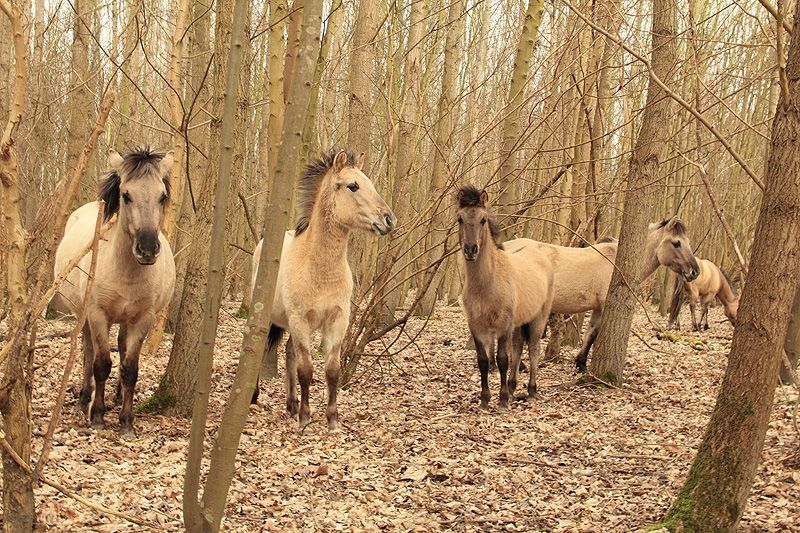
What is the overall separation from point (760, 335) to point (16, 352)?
352cm

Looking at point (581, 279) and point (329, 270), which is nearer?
point (329, 270)

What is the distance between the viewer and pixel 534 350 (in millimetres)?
9055

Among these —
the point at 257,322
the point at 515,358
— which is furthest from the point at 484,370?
the point at 257,322

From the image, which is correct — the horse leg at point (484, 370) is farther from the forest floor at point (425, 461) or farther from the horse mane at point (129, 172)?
the horse mane at point (129, 172)

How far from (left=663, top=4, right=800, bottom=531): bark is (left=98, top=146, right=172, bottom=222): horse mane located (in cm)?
444

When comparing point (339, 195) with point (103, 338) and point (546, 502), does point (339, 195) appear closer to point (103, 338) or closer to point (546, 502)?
point (103, 338)

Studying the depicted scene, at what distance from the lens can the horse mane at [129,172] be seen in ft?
19.3

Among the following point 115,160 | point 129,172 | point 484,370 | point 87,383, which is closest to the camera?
point 129,172

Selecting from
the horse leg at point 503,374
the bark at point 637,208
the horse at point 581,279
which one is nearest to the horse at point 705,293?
the horse at point 581,279

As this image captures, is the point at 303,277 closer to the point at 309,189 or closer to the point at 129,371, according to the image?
the point at 309,189

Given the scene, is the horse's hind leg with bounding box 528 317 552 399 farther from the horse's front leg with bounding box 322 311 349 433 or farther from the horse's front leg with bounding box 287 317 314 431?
the horse's front leg with bounding box 287 317 314 431

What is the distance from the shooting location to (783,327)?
369cm

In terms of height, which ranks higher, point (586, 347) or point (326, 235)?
point (326, 235)

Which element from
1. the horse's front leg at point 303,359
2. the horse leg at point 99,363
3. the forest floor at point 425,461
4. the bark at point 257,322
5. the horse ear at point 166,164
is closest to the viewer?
the bark at point 257,322
